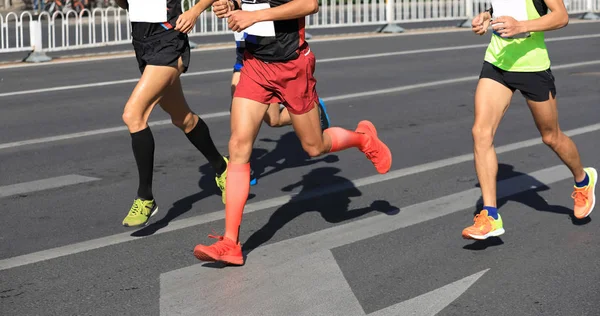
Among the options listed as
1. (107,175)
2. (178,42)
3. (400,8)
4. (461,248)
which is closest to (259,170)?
(107,175)

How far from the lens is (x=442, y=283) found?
550 cm

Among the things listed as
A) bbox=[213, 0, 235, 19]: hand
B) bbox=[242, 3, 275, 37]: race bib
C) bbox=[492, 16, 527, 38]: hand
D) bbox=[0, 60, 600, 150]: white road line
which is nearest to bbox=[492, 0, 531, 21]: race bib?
bbox=[492, 16, 527, 38]: hand

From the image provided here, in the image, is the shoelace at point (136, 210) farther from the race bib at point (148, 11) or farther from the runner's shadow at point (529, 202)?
the runner's shadow at point (529, 202)

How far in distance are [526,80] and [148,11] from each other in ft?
7.52

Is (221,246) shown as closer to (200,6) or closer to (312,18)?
(200,6)

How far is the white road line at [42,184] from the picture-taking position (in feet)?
25.8

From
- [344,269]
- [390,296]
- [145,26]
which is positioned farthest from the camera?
[145,26]

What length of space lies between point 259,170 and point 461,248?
2.83m

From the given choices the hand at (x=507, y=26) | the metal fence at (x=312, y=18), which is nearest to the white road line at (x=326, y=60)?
the metal fence at (x=312, y=18)

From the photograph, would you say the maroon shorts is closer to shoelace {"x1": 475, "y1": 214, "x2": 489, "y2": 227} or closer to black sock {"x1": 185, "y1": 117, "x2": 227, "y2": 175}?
shoelace {"x1": 475, "y1": 214, "x2": 489, "y2": 227}

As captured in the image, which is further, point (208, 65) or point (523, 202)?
point (208, 65)

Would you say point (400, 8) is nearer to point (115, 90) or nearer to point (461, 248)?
point (115, 90)

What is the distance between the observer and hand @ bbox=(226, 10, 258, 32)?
222 inches

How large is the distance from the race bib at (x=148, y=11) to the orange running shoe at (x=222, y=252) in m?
1.62
